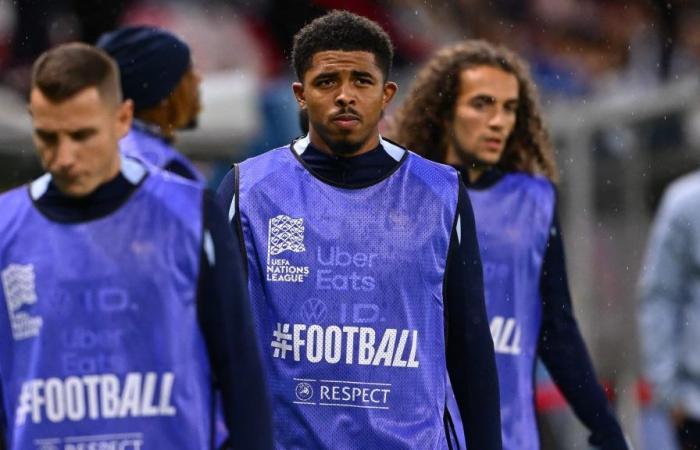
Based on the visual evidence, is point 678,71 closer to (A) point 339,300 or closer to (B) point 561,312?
(B) point 561,312

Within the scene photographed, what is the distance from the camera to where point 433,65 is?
734 cm

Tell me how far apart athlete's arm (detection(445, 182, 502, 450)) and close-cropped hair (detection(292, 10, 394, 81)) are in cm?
50

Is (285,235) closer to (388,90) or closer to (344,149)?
(344,149)

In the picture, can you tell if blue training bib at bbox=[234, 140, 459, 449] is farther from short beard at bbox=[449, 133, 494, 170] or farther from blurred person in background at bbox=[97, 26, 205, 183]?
blurred person in background at bbox=[97, 26, 205, 183]

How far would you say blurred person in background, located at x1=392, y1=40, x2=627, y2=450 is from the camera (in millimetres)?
6770

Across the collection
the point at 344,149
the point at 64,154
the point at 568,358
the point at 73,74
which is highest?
the point at 73,74

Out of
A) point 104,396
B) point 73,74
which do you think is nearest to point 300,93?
point 73,74

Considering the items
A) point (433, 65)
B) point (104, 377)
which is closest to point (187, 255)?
point (104, 377)

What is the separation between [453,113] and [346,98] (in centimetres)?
170

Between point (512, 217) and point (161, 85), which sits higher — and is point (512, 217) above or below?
below

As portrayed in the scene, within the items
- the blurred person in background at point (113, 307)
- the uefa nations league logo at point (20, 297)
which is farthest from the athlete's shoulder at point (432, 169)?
the uefa nations league logo at point (20, 297)

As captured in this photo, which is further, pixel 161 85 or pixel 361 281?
pixel 161 85

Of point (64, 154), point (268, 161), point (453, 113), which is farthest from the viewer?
point (453, 113)

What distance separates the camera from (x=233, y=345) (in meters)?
4.66
